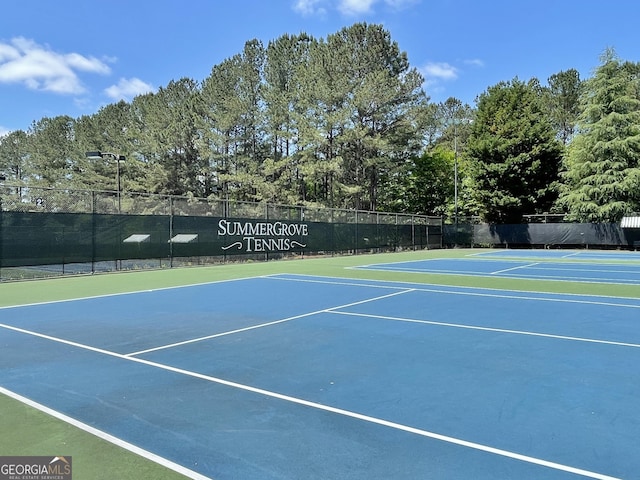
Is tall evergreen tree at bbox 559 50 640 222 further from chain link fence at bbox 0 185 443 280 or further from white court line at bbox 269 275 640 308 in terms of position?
white court line at bbox 269 275 640 308

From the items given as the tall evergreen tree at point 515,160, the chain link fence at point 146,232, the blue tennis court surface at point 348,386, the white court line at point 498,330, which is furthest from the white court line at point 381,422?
the tall evergreen tree at point 515,160

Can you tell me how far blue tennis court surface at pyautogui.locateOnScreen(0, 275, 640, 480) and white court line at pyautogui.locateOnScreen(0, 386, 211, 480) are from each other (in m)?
0.04

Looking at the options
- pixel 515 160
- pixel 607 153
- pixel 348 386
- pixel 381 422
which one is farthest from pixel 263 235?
pixel 607 153

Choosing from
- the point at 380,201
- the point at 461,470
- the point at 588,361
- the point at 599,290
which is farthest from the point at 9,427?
the point at 380,201

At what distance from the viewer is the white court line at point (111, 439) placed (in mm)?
2684

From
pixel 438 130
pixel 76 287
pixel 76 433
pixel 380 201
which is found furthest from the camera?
pixel 438 130

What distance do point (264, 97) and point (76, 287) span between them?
27068mm

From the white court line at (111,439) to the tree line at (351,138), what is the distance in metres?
29.5

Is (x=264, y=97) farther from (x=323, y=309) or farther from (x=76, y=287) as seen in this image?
(x=323, y=309)

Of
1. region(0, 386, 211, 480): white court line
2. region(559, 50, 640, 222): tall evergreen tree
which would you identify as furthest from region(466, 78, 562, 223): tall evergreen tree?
region(0, 386, 211, 480): white court line

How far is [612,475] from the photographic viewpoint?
2609 mm

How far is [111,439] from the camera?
10.2ft

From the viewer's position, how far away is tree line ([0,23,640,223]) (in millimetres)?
32844

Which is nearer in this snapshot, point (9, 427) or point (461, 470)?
point (461, 470)
